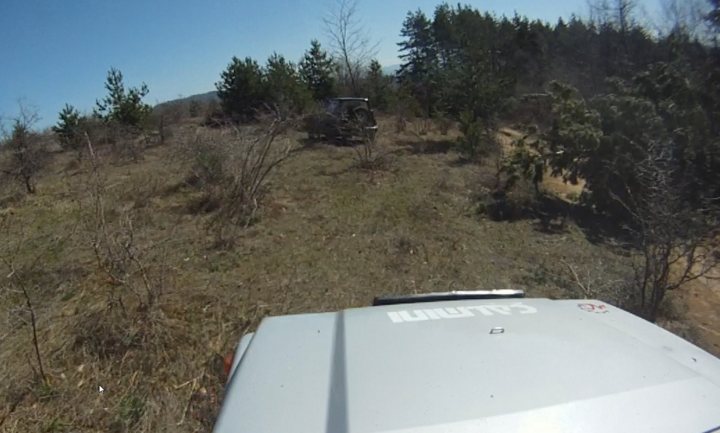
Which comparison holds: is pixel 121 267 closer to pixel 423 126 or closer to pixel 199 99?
pixel 423 126

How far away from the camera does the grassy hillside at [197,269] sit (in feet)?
9.61

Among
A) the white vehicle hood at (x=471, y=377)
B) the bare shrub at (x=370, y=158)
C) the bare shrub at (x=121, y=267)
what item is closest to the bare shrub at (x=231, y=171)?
the bare shrub at (x=121, y=267)

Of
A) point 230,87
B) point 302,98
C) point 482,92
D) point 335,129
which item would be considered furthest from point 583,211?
point 230,87

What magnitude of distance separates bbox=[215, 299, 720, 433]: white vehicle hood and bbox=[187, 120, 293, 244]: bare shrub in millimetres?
4884

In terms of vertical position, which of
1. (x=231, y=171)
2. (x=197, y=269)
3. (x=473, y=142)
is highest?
(x=231, y=171)

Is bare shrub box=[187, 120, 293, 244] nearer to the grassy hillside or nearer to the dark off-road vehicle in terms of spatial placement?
the grassy hillside

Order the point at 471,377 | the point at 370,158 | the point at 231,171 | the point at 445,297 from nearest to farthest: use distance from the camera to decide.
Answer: the point at 471,377 → the point at 445,297 → the point at 231,171 → the point at 370,158

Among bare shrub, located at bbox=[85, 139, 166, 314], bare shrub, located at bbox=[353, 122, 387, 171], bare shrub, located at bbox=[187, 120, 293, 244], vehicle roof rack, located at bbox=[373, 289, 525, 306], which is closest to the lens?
vehicle roof rack, located at bbox=[373, 289, 525, 306]

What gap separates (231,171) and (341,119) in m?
5.23

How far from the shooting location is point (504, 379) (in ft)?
3.59

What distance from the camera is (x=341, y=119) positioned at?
11609 millimetres

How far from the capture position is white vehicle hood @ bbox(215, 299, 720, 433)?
3.20ft

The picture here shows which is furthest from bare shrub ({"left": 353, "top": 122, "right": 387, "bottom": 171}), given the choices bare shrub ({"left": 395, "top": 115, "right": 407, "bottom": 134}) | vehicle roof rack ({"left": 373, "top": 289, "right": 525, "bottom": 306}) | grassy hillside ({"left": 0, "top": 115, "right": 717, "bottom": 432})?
vehicle roof rack ({"left": 373, "top": 289, "right": 525, "bottom": 306})

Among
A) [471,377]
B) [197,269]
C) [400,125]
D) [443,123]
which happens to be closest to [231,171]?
[197,269]
